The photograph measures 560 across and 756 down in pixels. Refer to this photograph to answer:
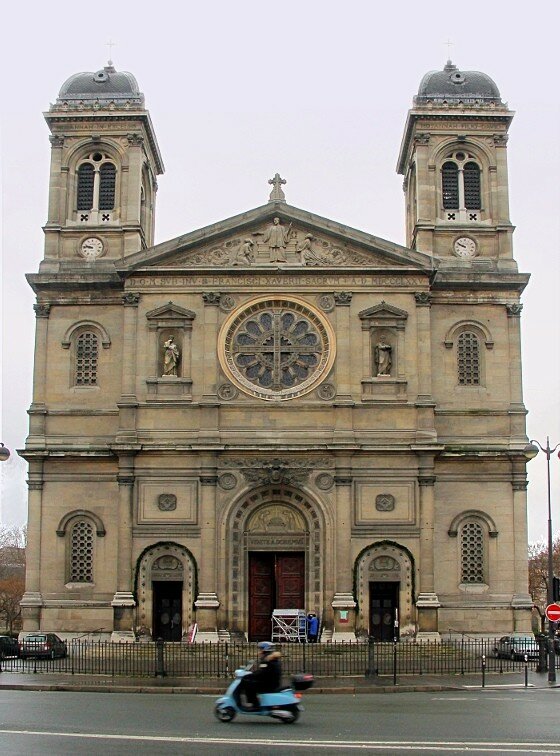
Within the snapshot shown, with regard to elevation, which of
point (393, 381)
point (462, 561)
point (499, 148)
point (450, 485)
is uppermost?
point (499, 148)

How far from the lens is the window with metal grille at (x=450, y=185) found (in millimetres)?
51750

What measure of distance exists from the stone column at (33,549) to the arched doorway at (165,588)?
4.42 m

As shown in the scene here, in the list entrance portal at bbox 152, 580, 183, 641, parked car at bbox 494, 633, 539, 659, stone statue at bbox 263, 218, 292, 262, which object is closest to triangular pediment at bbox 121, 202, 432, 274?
stone statue at bbox 263, 218, 292, 262

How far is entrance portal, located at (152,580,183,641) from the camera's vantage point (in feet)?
153

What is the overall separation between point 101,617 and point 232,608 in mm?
5364

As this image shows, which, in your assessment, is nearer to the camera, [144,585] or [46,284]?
[144,585]

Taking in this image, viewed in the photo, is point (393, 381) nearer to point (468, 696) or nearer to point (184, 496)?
point (184, 496)

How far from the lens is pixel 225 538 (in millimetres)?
46344

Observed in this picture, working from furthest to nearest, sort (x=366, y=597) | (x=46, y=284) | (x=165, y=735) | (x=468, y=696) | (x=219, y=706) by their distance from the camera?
(x=46, y=284) < (x=366, y=597) < (x=468, y=696) < (x=219, y=706) < (x=165, y=735)

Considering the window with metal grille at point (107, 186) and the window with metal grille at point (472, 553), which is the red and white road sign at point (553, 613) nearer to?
the window with metal grille at point (472, 553)

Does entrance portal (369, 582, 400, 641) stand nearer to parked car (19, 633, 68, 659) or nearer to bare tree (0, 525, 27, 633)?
parked car (19, 633, 68, 659)

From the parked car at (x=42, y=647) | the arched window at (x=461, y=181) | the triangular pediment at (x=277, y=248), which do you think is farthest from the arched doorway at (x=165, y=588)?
the arched window at (x=461, y=181)

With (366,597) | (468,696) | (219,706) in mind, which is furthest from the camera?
(366,597)

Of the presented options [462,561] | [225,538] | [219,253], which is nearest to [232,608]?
[225,538]
